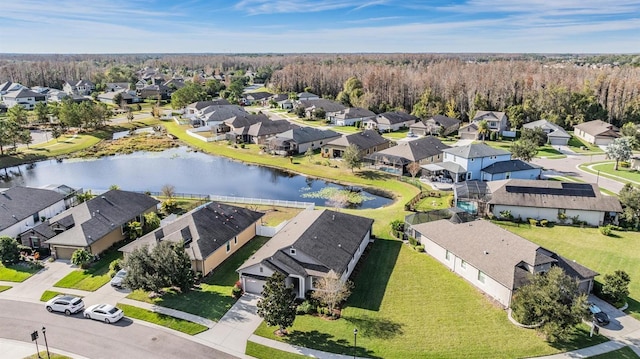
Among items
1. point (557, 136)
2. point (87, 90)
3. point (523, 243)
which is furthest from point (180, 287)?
point (87, 90)

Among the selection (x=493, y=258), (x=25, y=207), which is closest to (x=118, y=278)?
(x=25, y=207)

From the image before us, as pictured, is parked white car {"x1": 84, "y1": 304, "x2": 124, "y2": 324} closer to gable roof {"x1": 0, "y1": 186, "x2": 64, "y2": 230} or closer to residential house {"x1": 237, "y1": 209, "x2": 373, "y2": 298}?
residential house {"x1": 237, "y1": 209, "x2": 373, "y2": 298}

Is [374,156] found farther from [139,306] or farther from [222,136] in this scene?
[139,306]

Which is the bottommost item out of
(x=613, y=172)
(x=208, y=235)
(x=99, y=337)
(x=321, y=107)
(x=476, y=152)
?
(x=99, y=337)

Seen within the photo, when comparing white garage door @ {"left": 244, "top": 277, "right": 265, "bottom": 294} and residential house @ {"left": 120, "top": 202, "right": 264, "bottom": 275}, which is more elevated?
residential house @ {"left": 120, "top": 202, "right": 264, "bottom": 275}

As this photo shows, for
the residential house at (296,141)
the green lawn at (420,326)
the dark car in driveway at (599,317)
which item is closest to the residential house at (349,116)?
the residential house at (296,141)

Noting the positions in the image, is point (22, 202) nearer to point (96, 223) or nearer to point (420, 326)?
point (96, 223)

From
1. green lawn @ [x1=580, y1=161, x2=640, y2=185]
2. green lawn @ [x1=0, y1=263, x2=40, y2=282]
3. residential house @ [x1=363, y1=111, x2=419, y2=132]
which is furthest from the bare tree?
residential house @ [x1=363, y1=111, x2=419, y2=132]
